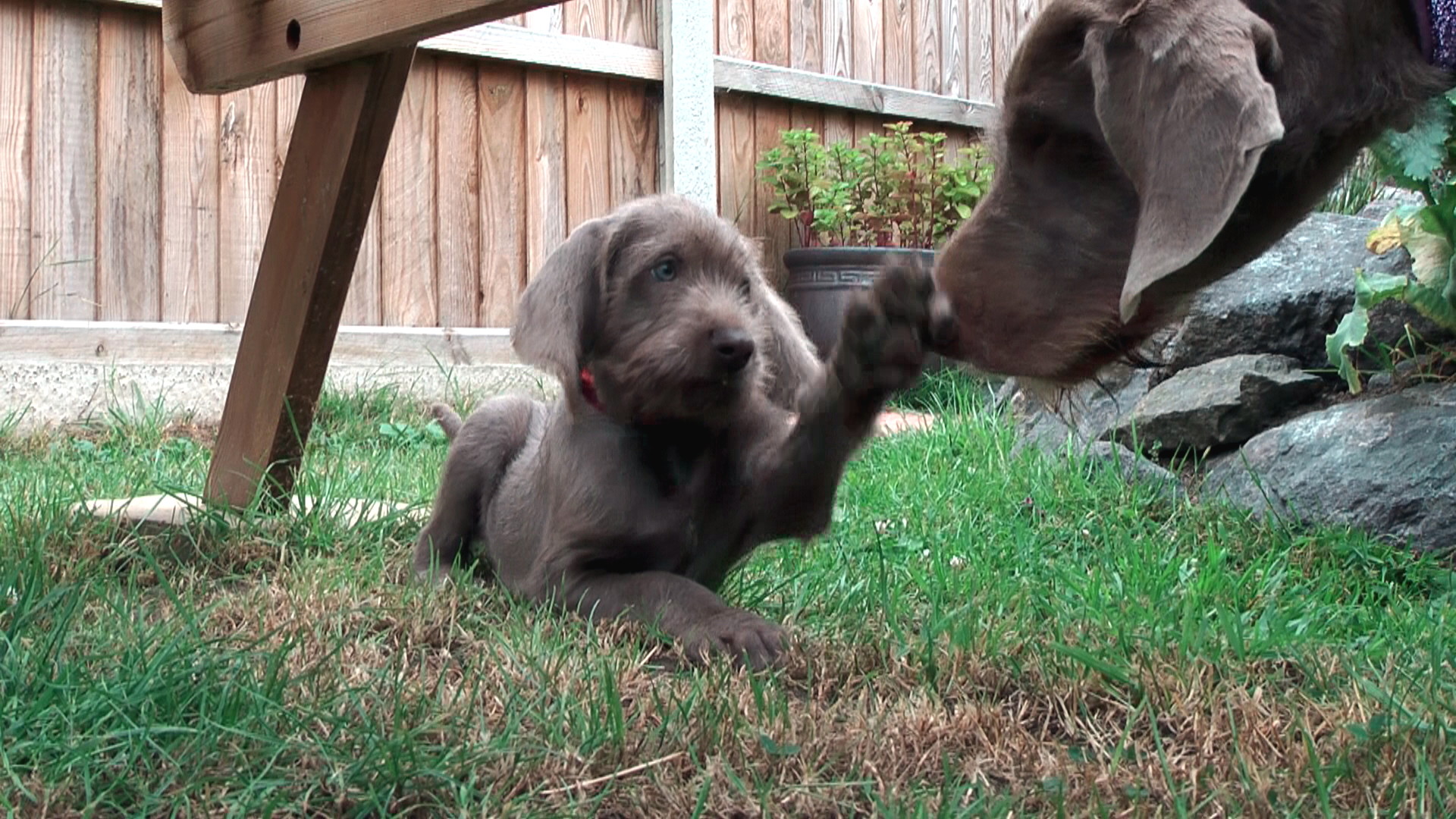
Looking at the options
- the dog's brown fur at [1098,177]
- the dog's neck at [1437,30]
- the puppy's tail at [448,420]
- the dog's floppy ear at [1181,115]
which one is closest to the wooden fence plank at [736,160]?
the puppy's tail at [448,420]

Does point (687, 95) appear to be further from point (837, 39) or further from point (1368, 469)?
point (1368, 469)

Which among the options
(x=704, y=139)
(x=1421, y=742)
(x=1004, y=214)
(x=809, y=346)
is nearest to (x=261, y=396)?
(x=809, y=346)

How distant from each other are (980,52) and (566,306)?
7.13 metres

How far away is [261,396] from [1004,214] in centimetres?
218

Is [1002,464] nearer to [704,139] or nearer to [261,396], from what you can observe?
[261,396]

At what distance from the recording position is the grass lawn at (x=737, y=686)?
75.9 inches

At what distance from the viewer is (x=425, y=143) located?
6.80 meters

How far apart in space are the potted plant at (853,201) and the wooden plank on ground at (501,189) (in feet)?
5.19

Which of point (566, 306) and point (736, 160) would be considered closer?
point (566, 306)

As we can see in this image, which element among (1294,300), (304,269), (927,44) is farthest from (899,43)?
(304,269)

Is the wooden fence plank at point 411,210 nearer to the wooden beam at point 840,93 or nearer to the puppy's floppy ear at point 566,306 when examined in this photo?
the wooden beam at point 840,93

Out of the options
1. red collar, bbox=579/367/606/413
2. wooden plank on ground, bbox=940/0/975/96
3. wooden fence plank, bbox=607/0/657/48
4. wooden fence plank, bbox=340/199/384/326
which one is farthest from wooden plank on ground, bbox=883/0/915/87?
red collar, bbox=579/367/606/413

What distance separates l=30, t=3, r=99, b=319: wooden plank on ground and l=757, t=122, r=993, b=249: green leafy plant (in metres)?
3.66

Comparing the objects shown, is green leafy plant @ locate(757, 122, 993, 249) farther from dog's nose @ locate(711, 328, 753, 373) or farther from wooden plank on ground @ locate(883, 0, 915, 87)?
dog's nose @ locate(711, 328, 753, 373)
